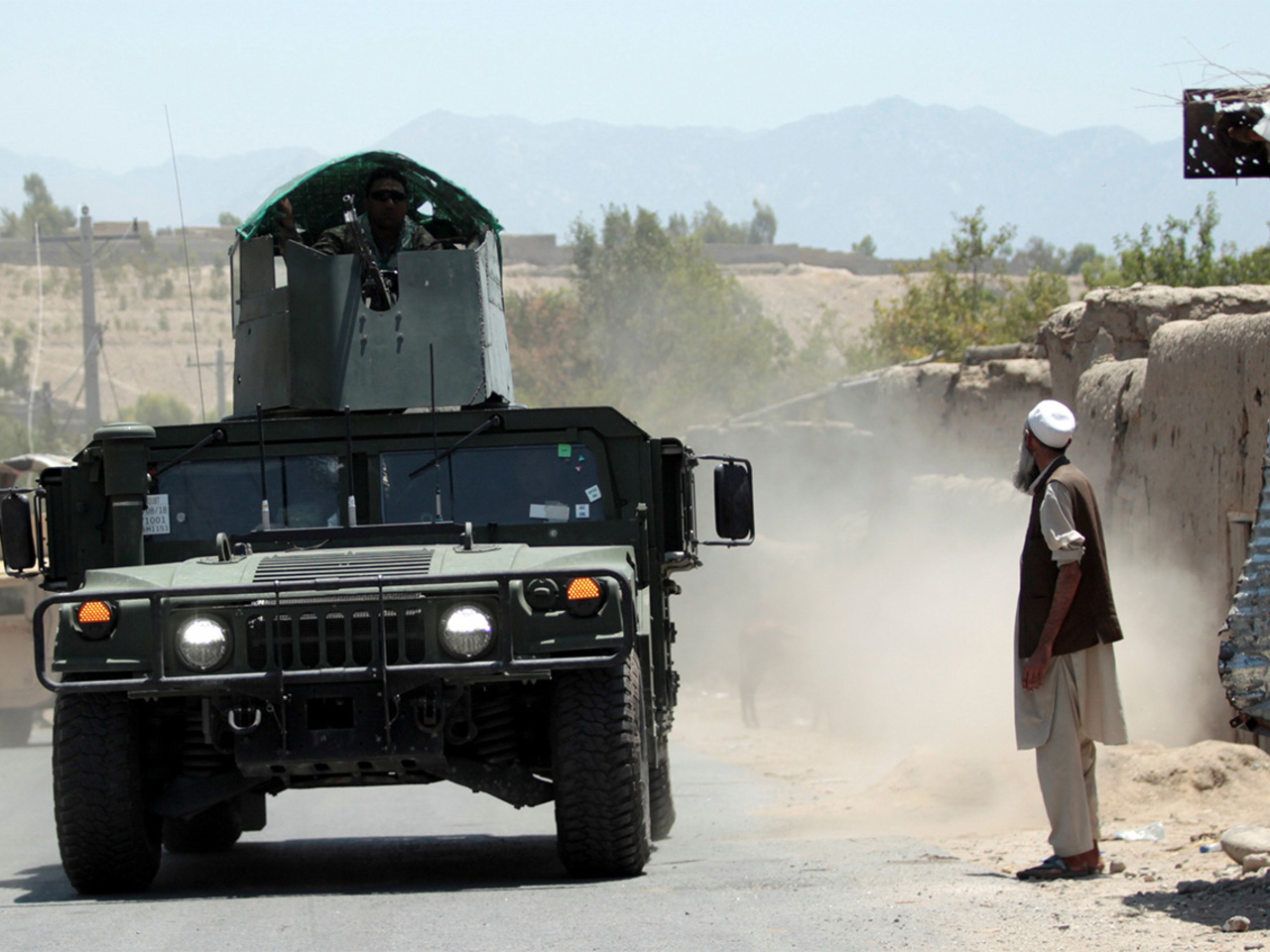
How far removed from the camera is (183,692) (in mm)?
6641

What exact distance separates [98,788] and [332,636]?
113 centimetres

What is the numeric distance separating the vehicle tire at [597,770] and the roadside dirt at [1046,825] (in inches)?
49.7

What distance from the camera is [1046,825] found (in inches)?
325

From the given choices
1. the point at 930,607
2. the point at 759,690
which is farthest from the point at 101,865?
the point at 759,690

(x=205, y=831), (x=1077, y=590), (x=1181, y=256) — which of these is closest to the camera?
(x=1077, y=590)

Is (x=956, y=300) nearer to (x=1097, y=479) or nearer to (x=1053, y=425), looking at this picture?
(x=1097, y=479)

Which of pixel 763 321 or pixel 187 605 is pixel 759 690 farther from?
pixel 763 321

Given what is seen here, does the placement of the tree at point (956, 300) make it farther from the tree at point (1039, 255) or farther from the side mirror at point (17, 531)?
the tree at point (1039, 255)

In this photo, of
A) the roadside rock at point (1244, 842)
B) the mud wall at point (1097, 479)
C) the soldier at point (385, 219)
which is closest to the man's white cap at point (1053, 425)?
the roadside rock at point (1244, 842)

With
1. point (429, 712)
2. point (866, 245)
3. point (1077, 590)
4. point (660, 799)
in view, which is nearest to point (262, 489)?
point (429, 712)

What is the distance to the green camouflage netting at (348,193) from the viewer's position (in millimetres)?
9664

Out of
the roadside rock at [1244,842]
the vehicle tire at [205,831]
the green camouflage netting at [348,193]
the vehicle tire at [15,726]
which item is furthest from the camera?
the vehicle tire at [15,726]

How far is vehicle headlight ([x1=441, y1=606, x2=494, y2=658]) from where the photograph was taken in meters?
6.67

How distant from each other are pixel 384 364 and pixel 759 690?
11.2m
